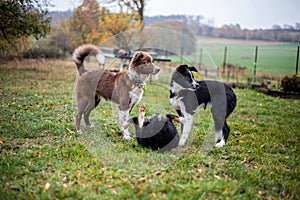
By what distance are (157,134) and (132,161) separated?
699mm

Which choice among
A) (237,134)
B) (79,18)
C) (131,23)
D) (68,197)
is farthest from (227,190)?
(79,18)

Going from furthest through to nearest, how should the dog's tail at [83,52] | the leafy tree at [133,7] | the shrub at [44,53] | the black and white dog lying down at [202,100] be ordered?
the shrub at [44,53] < the leafy tree at [133,7] < the dog's tail at [83,52] < the black and white dog lying down at [202,100]

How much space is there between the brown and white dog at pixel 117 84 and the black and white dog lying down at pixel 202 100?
1.76 ft

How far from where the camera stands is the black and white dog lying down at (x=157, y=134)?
4719 millimetres

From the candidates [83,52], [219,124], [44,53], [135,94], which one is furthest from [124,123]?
[44,53]

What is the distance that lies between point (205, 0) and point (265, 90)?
6783 millimetres

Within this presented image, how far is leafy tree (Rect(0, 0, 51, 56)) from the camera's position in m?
12.1

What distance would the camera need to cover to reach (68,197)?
10.4 feet

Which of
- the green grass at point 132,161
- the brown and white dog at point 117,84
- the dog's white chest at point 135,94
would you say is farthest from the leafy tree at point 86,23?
the dog's white chest at point 135,94

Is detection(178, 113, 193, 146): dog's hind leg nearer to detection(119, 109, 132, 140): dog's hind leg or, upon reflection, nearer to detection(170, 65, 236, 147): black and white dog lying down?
detection(170, 65, 236, 147): black and white dog lying down

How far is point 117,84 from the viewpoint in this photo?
5.50m

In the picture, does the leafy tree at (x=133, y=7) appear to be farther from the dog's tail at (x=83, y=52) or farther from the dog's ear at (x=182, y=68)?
the dog's ear at (x=182, y=68)

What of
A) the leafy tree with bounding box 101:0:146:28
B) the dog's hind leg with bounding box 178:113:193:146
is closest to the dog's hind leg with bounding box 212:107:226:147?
the dog's hind leg with bounding box 178:113:193:146

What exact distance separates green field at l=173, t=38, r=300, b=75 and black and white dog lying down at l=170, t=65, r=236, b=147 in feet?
18.6
